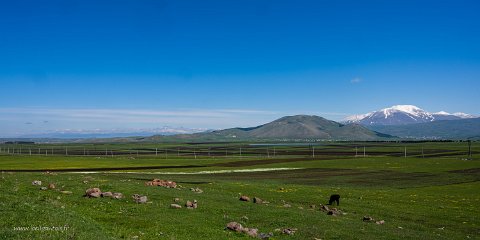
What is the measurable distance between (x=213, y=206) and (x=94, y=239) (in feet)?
52.6

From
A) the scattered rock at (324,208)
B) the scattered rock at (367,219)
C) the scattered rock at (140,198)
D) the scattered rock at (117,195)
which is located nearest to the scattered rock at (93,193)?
the scattered rock at (117,195)

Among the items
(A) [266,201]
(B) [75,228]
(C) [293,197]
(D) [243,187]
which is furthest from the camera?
(D) [243,187]

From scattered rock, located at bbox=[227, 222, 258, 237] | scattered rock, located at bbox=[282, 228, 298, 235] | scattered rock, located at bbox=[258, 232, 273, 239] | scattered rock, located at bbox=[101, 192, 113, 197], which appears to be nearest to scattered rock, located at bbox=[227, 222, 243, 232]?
scattered rock, located at bbox=[227, 222, 258, 237]

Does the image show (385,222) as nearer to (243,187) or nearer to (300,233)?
(300,233)

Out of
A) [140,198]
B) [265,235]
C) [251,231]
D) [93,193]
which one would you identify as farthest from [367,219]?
[93,193]

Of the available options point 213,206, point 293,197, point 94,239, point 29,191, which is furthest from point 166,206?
point 293,197

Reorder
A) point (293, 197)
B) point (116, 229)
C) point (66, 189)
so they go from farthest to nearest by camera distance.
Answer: point (293, 197)
point (66, 189)
point (116, 229)

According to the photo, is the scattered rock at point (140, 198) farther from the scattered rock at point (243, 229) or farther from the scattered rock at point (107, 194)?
the scattered rock at point (243, 229)

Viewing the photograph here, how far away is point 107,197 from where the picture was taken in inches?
1336

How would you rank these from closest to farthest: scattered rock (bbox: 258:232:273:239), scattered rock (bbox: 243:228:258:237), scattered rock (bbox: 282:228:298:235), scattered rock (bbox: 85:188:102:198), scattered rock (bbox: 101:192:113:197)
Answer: scattered rock (bbox: 258:232:273:239) → scattered rock (bbox: 243:228:258:237) → scattered rock (bbox: 282:228:298:235) → scattered rock (bbox: 85:188:102:198) → scattered rock (bbox: 101:192:113:197)

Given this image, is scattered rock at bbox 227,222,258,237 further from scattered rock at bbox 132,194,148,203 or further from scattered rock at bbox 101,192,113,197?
scattered rock at bbox 101,192,113,197

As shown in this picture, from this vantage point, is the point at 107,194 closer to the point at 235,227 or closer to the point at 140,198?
the point at 140,198

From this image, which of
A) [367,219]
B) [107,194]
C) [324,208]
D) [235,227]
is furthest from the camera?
[324,208]

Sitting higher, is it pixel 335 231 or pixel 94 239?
pixel 94 239
